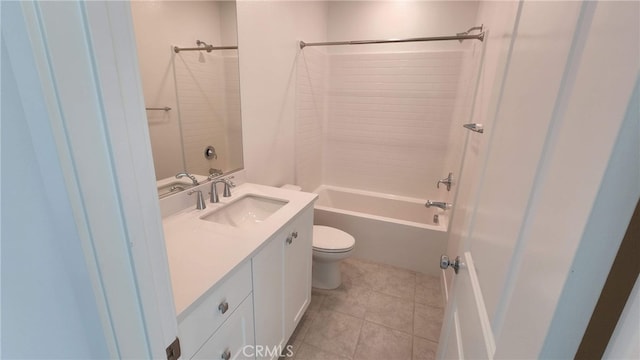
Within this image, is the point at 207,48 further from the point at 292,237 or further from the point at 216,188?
the point at 292,237

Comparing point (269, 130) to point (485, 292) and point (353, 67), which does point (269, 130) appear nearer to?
point (353, 67)

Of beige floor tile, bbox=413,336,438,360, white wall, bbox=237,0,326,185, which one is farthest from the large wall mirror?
beige floor tile, bbox=413,336,438,360

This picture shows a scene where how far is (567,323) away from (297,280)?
1.39 m

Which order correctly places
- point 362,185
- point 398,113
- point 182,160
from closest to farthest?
1. point 182,160
2. point 398,113
3. point 362,185

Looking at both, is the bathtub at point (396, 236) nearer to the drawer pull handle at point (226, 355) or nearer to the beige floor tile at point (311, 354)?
the beige floor tile at point (311, 354)

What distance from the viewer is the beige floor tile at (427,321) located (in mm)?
1758

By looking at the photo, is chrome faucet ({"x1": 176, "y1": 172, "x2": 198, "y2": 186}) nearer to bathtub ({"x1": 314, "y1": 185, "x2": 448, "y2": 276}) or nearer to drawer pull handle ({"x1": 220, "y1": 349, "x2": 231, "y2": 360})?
drawer pull handle ({"x1": 220, "y1": 349, "x2": 231, "y2": 360})

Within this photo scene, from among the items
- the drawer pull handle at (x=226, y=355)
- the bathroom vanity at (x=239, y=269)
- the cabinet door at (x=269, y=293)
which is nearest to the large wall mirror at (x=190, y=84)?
the bathroom vanity at (x=239, y=269)

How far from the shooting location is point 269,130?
7.01 feet

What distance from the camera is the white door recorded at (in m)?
0.29

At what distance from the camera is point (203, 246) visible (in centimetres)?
106

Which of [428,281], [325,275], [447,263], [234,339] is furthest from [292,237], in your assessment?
[428,281]

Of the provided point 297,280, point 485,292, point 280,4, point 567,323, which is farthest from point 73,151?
point 280,4

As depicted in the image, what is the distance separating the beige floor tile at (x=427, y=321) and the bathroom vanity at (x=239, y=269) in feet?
2.53
